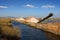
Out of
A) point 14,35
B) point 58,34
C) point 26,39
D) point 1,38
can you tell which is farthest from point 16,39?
point 58,34

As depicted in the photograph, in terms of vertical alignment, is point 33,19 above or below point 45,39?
above

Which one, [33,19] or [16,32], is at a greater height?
[33,19]

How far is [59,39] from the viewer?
58.7ft

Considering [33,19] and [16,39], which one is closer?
[16,39]

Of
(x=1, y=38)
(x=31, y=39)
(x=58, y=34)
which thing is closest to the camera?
(x=1, y=38)

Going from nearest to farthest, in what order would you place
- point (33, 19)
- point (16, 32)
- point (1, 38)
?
point (1, 38)
point (16, 32)
point (33, 19)

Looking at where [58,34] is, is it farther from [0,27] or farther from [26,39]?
[0,27]

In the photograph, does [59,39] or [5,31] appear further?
[59,39]

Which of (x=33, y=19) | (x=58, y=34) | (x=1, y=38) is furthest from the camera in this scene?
(x=33, y=19)

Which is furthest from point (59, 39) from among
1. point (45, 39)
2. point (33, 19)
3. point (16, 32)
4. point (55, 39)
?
point (33, 19)

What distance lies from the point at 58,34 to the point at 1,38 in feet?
26.8

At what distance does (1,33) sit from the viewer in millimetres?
15320

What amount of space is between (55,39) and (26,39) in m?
3.28

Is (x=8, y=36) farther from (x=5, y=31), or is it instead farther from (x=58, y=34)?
(x=58, y=34)
